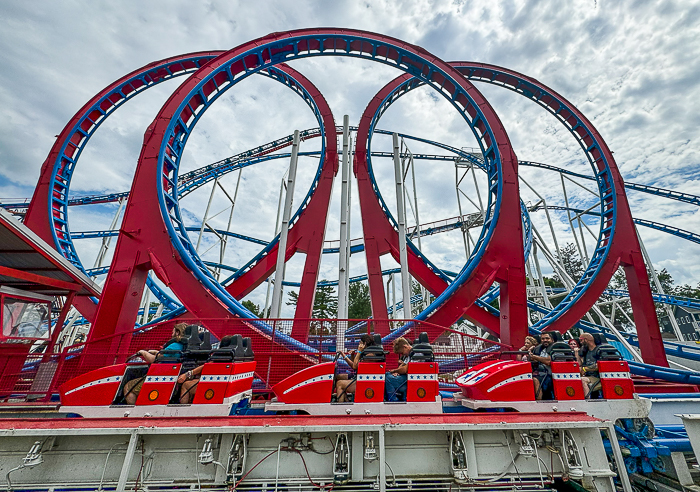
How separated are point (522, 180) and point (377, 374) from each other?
12.1 metres

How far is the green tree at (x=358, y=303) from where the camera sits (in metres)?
34.5

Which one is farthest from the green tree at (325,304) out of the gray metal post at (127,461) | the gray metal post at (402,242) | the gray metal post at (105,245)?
the gray metal post at (127,461)

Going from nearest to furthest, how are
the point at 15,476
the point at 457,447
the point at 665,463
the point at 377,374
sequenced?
the point at 15,476
the point at 457,447
the point at 665,463
the point at 377,374

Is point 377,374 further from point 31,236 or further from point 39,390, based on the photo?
point 31,236

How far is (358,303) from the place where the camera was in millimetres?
36875

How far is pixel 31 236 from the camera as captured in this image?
4863mm

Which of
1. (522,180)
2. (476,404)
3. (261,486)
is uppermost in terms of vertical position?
(522,180)

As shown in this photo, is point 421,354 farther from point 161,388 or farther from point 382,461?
point 161,388

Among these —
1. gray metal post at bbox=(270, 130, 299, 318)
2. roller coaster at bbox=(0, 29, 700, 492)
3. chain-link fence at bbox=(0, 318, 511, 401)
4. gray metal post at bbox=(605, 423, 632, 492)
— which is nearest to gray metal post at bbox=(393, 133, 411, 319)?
roller coaster at bbox=(0, 29, 700, 492)

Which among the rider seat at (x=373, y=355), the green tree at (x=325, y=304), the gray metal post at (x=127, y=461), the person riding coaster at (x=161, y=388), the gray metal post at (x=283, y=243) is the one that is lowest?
the gray metal post at (x=127, y=461)

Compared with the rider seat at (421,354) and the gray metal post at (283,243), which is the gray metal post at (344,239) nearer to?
the gray metal post at (283,243)

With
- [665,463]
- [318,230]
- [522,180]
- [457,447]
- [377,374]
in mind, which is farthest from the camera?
[522,180]

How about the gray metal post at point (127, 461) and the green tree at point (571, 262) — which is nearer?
the gray metal post at point (127, 461)

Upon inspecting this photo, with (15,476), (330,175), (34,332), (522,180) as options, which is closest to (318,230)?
(330,175)
